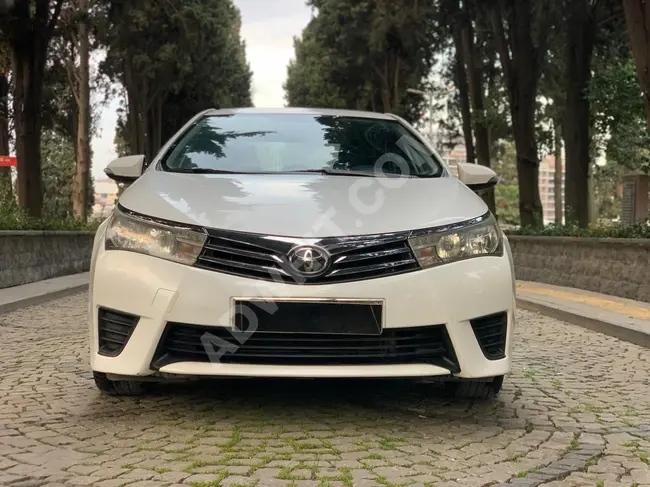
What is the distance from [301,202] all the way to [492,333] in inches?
43.9

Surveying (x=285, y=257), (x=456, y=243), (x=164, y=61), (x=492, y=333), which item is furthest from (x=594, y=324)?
(x=164, y=61)

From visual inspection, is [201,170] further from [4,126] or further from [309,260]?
[4,126]

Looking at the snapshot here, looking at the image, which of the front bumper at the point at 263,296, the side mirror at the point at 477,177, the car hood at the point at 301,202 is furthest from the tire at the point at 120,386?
the side mirror at the point at 477,177

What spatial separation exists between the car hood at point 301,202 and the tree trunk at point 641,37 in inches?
260

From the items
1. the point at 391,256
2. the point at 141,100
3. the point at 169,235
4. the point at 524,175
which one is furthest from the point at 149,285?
the point at 141,100

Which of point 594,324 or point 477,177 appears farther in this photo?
point 594,324

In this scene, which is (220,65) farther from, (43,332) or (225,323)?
(225,323)

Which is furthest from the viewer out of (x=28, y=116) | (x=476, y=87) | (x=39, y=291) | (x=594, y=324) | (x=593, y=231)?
(x=476, y=87)

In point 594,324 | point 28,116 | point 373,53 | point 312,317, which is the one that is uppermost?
point 373,53

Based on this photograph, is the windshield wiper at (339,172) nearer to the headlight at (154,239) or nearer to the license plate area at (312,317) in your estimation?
the headlight at (154,239)

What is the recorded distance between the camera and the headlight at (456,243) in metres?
3.67

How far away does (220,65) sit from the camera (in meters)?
32.0

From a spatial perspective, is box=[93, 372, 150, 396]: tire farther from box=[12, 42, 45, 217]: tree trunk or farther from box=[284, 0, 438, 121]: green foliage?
box=[284, 0, 438, 121]: green foliage

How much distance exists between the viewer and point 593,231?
13.2 meters
